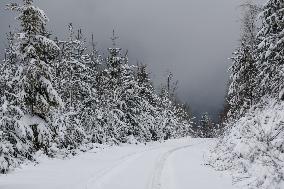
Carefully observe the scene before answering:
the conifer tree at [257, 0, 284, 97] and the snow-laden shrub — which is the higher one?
the conifer tree at [257, 0, 284, 97]

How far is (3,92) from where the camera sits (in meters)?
18.8

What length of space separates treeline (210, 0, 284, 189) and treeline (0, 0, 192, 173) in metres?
9.30

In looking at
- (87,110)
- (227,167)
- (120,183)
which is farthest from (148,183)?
(87,110)

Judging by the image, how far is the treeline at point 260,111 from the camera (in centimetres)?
1361

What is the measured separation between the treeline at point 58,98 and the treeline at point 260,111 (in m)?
9.30

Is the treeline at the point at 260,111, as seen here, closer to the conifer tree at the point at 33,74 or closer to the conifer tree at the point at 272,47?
the conifer tree at the point at 272,47

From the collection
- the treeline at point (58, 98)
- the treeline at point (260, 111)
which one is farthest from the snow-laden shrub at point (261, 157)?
the treeline at point (58, 98)

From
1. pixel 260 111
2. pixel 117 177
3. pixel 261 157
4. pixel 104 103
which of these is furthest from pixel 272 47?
pixel 104 103

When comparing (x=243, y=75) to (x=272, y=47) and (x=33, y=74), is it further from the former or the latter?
(x=33, y=74)

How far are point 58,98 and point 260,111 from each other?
38.9ft

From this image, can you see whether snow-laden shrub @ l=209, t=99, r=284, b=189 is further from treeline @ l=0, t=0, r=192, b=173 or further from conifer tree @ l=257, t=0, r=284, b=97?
treeline @ l=0, t=0, r=192, b=173

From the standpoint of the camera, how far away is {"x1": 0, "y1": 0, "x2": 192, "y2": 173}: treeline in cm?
2061

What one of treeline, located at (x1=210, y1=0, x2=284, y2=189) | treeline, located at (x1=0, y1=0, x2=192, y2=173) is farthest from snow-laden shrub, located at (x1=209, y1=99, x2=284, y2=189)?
treeline, located at (x1=0, y1=0, x2=192, y2=173)

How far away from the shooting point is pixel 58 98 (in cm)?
2355
